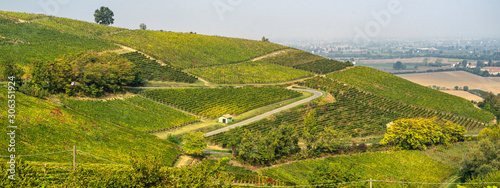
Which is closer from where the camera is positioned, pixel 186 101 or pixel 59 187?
pixel 59 187

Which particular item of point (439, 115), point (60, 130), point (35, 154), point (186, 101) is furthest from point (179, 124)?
point (439, 115)

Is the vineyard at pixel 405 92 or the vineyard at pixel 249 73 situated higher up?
the vineyard at pixel 249 73

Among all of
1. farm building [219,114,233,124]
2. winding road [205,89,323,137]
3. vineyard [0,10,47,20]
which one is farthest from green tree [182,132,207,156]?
vineyard [0,10,47,20]

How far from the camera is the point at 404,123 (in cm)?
5850

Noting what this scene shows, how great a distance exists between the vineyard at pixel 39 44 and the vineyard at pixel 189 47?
9.45 meters

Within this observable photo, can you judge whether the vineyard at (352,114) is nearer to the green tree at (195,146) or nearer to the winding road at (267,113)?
the winding road at (267,113)

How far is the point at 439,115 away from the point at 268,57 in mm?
55620

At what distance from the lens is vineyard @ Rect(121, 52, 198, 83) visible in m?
80.6

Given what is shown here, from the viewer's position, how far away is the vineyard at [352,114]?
6431cm

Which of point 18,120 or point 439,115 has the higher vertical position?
point 18,120

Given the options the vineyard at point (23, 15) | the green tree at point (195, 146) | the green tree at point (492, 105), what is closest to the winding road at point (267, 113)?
the green tree at point (195, 146)

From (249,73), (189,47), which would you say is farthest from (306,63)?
(189,47)

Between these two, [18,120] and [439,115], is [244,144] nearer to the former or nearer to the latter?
[18,120]

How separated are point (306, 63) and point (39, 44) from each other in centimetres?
7483
